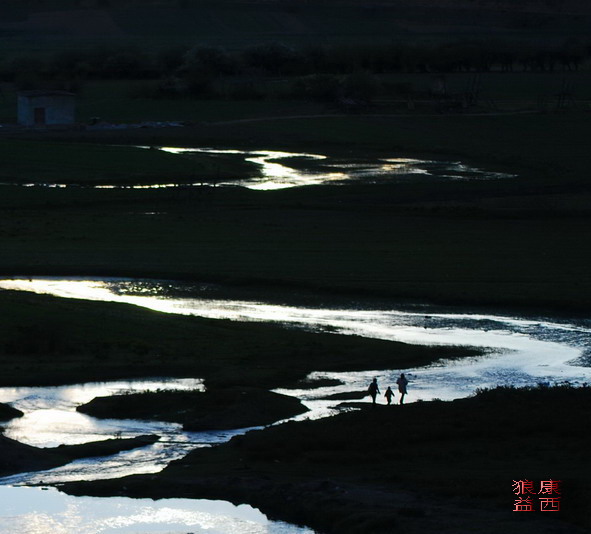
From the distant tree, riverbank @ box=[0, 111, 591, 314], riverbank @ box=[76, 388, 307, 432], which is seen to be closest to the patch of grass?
riverbank @ box=[0, 111, 591, 314]

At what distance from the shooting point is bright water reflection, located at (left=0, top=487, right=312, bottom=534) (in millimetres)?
25641

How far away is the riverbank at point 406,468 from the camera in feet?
81.4

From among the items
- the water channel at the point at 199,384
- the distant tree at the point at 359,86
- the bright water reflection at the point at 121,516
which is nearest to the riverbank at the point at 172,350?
the water channel at the point at 199,384

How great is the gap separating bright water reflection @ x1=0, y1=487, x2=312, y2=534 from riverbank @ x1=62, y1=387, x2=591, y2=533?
0.32 meters

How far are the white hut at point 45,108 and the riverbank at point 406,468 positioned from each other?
7878 cm

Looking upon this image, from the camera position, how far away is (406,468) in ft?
93.5

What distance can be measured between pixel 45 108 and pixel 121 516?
279ft

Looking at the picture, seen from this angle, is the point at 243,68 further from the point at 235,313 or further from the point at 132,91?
the point at 235,313

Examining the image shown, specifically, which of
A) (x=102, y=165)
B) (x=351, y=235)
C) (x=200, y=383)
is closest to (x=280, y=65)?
(x=102, y=165)

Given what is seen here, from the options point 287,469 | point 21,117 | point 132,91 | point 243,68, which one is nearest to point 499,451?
point 287,469

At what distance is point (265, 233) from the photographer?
6306 cm

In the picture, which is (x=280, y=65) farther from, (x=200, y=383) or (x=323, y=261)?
(x=200, y=383)

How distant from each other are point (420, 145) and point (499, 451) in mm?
74242

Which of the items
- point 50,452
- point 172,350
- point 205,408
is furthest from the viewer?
point 172,350
